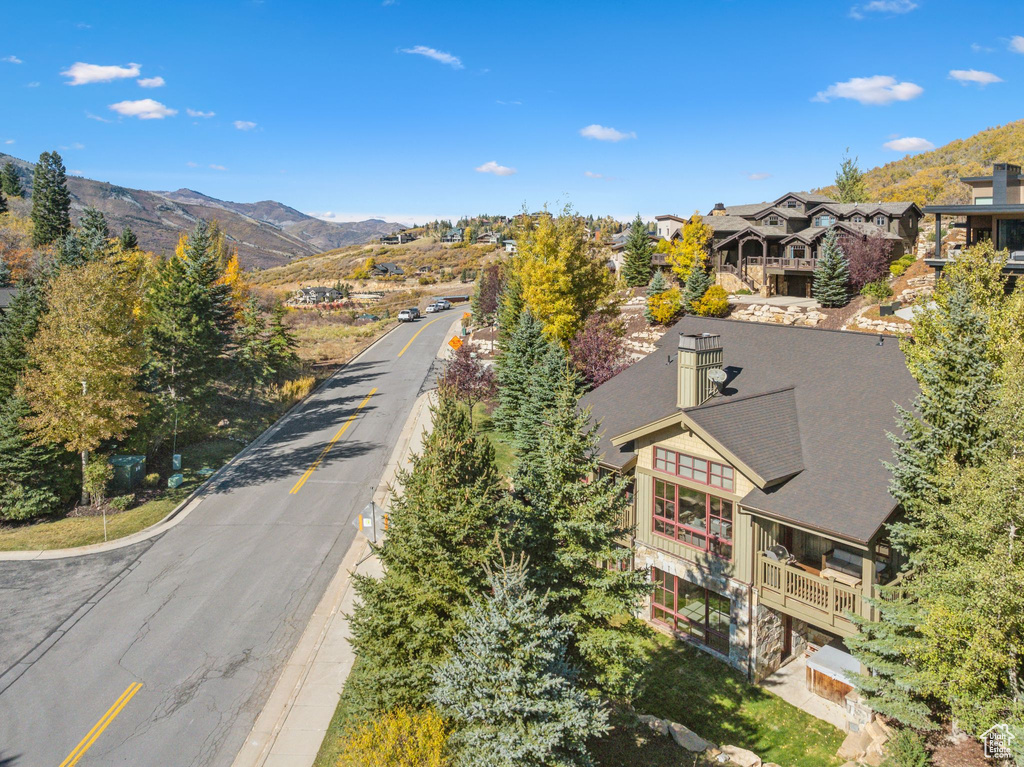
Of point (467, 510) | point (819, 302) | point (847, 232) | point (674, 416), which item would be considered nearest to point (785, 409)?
point (674, 416)

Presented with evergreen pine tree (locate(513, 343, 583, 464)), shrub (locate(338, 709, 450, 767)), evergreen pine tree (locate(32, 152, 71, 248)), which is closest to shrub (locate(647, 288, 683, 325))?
evergreen pine tree (locate(513, 343, 583, 464))

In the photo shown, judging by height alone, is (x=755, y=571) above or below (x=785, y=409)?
below

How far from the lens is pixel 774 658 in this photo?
17531 millimetres

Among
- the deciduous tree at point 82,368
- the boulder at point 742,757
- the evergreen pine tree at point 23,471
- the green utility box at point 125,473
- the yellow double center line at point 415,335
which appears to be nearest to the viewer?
the boulder at point 742,757

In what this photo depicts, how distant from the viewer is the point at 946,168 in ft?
271

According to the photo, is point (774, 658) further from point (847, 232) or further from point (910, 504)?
point (847, 232)

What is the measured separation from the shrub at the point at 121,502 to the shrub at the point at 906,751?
27.8m

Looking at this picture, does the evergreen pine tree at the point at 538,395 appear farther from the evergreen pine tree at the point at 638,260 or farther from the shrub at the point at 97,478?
the evergreen pine tree at the point at 638,260

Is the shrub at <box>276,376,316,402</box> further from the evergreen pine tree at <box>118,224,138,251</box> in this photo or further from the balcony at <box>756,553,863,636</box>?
the balcony at <box>756,553,863,636</box>

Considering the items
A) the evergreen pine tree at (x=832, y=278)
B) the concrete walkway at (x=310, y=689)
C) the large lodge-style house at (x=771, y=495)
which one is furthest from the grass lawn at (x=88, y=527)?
the evergreen pine tree at (x=832, y=278)

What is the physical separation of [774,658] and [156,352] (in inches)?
1308

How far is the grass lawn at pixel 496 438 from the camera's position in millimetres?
29678

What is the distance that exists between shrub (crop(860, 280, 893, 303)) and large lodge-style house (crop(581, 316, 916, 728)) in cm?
2197

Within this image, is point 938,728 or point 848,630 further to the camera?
point 848,630
